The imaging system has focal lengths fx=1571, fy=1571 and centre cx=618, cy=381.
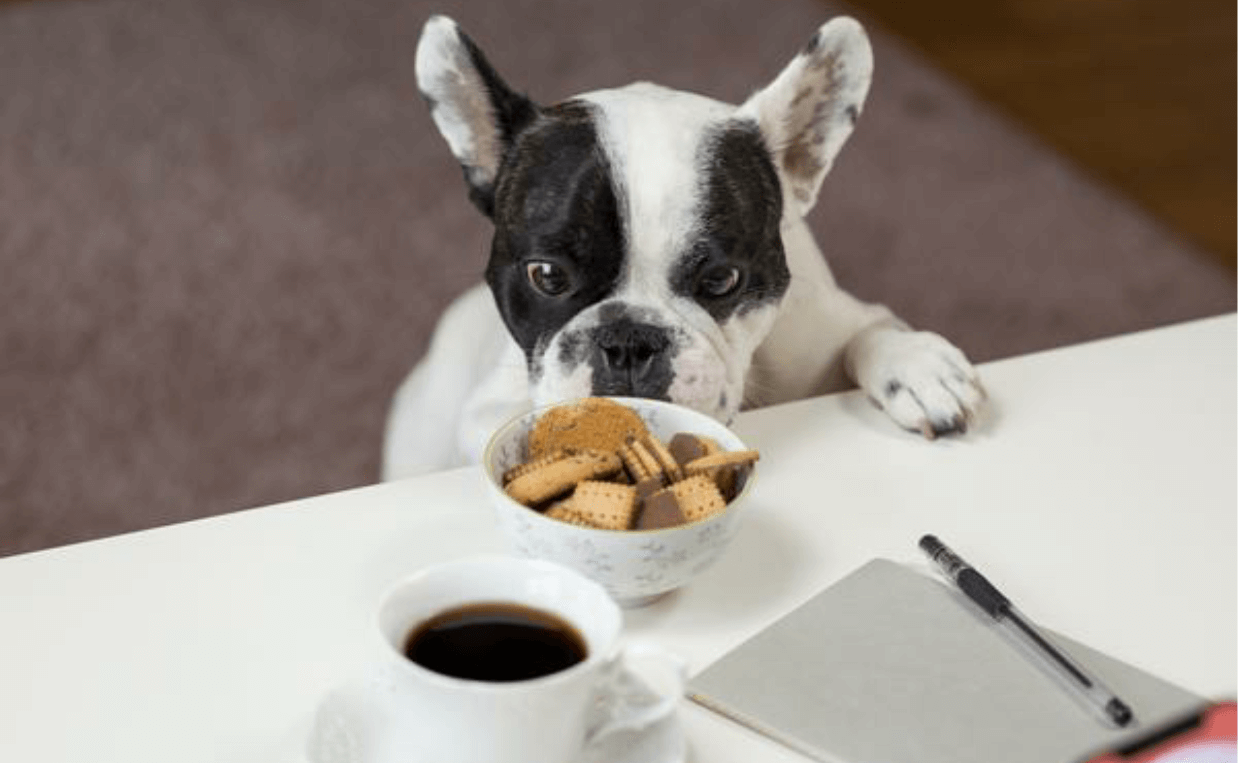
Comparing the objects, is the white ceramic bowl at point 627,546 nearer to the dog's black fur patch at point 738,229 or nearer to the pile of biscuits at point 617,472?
the pile of biscuits at point 617,472

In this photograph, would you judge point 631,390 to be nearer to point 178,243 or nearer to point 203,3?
point 178,243

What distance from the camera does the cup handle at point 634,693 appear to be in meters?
0.82

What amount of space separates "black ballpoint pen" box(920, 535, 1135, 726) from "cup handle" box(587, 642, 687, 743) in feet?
0.81

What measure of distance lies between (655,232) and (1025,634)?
42 cm

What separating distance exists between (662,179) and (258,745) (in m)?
0.53

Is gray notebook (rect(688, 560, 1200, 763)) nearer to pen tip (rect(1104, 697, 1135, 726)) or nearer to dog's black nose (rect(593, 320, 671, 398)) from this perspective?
pen tip (rect(1104, 697, 1135, 726))

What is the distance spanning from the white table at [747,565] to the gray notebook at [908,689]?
0.03 m

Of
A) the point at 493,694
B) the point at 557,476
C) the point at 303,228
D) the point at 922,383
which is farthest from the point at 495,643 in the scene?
the point at 303,228

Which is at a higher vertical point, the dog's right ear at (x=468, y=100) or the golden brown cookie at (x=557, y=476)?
the dog's right ear at (x=468, y=100)

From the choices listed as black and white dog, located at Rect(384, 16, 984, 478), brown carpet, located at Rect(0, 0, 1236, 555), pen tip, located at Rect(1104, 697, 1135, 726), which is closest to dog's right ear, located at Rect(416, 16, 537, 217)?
black and white dog, located at Rect(384, 16, 984, 478)

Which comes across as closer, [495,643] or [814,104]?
Result: [495,643]

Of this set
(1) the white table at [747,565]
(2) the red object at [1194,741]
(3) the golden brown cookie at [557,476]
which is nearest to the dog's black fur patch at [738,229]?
(1) the white table at [747,565]

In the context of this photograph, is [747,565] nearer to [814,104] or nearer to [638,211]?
[638,211]

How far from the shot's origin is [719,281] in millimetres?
1243
